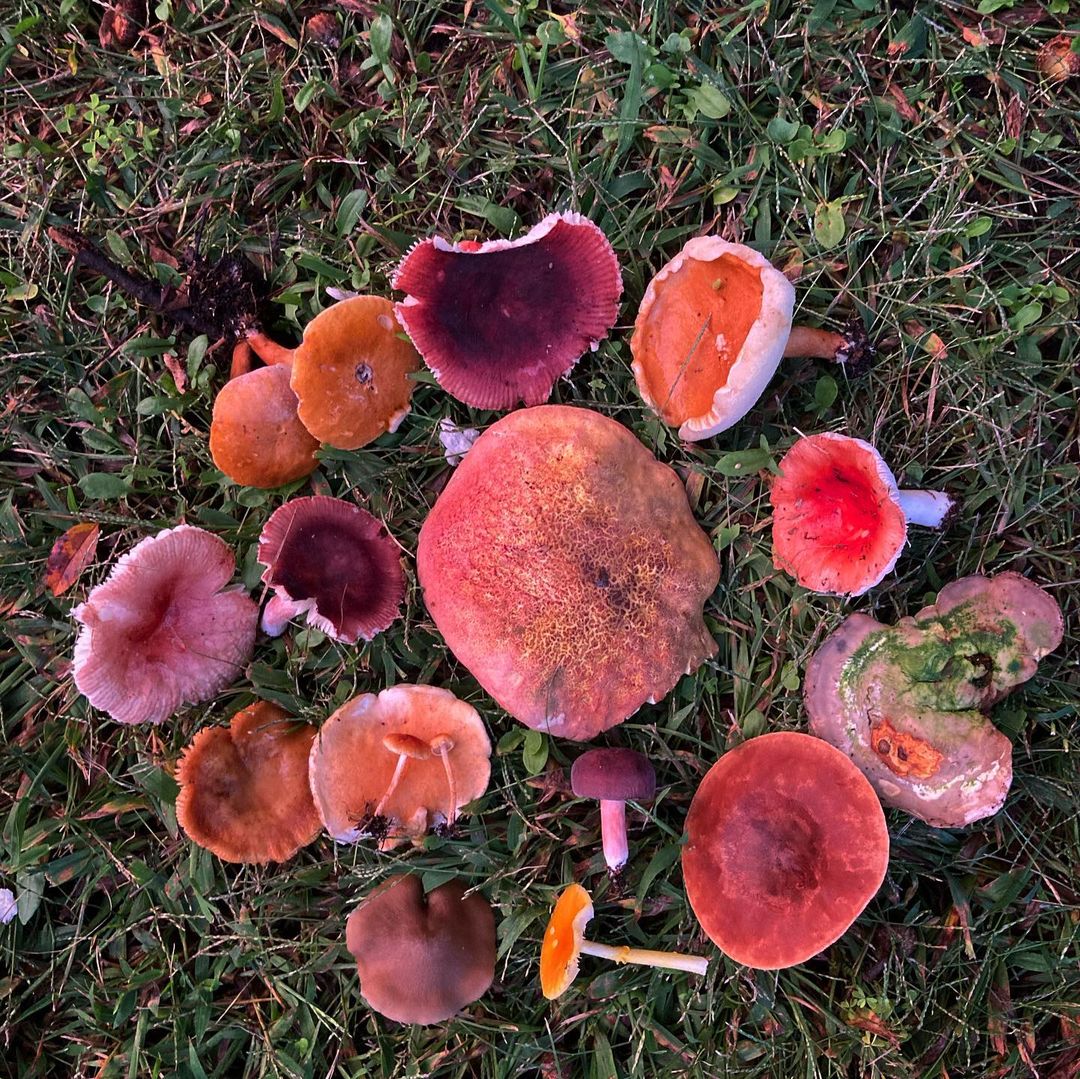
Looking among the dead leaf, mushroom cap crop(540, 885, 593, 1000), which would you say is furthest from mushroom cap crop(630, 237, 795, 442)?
the dead leaf

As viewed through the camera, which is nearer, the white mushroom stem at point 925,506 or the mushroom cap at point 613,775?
the mushroom cap at point 613,775

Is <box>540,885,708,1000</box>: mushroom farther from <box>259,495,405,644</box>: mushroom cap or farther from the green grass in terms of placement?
<box>259,495,405,644</box>: mushroom cap

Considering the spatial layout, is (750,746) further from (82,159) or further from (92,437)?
(82,159)

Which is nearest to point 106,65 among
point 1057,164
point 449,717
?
point 449,717

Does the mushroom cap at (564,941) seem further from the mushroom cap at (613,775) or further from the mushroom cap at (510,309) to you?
the mushroom cap at (510,309)

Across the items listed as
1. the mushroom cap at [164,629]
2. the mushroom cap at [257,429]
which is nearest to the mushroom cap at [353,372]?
the mushroom cap at [257,429]

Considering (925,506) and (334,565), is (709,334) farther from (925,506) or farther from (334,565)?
(334,565)
